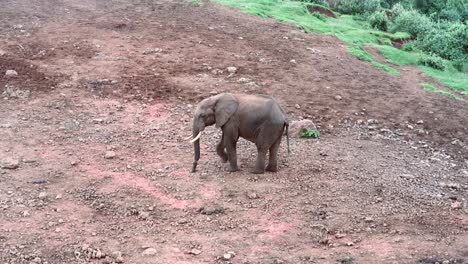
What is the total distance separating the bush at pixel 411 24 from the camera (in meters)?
18.5

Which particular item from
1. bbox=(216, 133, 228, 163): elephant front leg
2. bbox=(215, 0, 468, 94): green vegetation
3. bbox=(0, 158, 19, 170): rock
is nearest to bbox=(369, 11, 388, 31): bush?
bbox=(215, 0, 468, 94): green vegetation

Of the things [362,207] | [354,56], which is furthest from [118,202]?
[354,56]

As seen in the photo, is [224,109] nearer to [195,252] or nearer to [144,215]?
[144,215]

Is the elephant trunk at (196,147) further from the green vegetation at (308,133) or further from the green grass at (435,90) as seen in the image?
the green grass at (435,90)

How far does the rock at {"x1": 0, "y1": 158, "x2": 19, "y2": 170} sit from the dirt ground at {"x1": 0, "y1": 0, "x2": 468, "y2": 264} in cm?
2

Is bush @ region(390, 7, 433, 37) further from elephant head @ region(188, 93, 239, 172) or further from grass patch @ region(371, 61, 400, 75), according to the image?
elephant head @ region(188, 93, 239, 172)

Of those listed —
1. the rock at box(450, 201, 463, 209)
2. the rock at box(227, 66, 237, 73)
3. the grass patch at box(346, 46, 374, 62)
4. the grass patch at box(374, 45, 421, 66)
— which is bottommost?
the rock at box(227, 66, 237, 73)

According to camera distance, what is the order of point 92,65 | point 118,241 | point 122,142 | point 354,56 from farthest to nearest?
point 354,56
point 92,65
point 122,142
point 118,241

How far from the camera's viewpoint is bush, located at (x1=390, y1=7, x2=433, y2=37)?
18.5 meters

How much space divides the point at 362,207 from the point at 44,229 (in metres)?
3.95

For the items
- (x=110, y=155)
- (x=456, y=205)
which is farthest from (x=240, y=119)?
(x=456, y=205)

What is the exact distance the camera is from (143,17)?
14922 millimetres

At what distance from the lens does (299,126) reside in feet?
31.6

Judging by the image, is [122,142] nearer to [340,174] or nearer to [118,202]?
[118,202]
